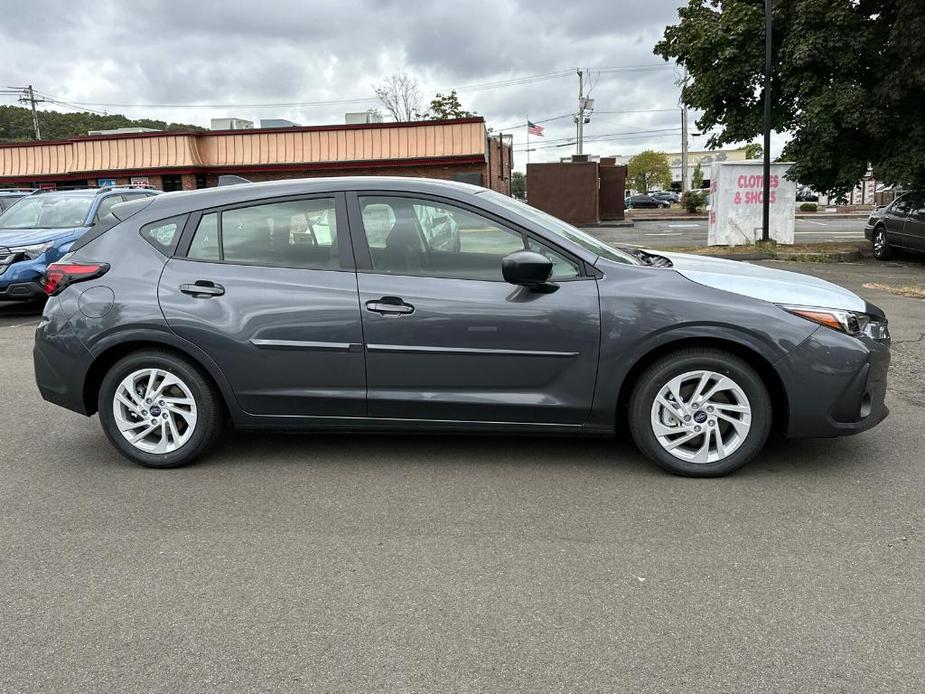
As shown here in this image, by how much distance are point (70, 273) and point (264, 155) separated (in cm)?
2429

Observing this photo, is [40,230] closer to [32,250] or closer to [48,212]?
[48,212]

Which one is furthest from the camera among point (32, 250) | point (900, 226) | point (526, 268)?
point (900, 226)

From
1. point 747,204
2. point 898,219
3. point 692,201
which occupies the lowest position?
→ point 898,219

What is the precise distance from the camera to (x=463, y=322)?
420 cm

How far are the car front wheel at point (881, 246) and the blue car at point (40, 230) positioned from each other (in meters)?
13.8

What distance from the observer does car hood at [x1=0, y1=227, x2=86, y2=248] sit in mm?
10266

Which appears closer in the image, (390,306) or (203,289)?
(390,306)

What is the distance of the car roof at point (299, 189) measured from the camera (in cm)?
445

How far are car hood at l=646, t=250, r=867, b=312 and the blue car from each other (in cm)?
866

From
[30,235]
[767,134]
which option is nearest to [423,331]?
[30,235]

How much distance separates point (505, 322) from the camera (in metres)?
4.18

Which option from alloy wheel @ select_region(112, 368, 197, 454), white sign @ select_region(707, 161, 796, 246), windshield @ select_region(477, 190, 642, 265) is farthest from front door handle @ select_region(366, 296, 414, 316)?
white sign @ select_region(707, 161, 796, 246)

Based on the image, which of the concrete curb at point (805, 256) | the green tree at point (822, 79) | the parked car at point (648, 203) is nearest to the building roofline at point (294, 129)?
the green tree at point (822, 79)

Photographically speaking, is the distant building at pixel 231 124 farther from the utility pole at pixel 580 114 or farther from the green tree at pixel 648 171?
the green tree at pixel 648 171
